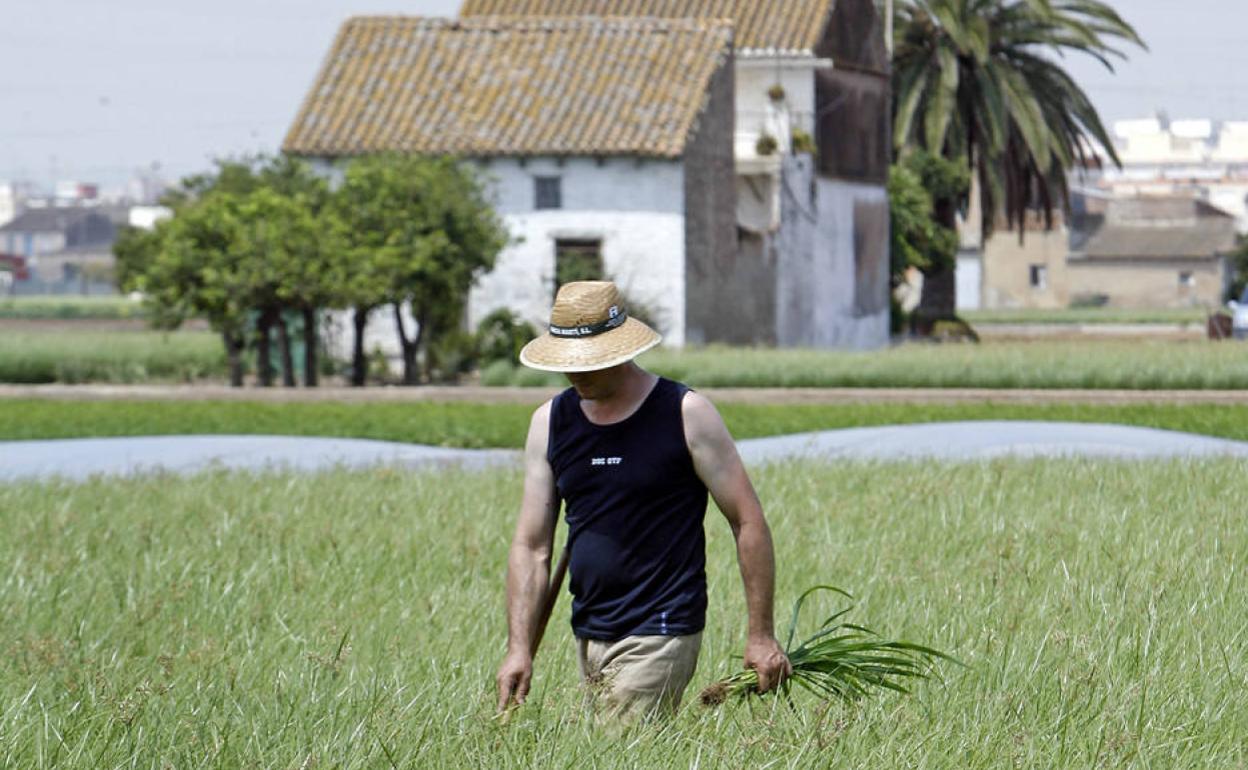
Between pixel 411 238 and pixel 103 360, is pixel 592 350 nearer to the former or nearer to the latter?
pixel 411 238

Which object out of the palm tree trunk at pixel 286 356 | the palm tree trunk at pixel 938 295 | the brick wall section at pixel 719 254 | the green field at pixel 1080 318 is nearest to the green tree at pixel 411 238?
the palm tree trunk at pixel 286 356

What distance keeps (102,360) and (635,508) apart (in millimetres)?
29074

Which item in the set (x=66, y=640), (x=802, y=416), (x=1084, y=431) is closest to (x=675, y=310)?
(x=802, y=416)

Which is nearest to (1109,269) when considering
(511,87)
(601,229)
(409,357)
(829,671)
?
(511,87)

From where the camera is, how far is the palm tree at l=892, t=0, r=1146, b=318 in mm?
48062

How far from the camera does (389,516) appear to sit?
13148mm

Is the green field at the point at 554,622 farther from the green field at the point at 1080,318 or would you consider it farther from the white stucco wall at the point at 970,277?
the white stucco wall at the point at 970,277

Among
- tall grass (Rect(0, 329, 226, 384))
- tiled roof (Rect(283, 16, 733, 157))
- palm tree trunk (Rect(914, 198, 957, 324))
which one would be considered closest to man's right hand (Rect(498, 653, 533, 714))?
tall grass (Rect(0, 329, 226, 384))

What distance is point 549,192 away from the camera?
1501 inches

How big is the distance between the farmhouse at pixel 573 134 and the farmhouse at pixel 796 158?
1473mm

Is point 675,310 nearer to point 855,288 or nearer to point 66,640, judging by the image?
point 855,288

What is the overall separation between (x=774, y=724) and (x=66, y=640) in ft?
11.3

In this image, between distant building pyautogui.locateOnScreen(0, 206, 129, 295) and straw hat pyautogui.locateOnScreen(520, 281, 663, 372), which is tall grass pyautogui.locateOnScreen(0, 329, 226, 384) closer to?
straw hat pyautogui.locateOnScreen(520, 281, 663, 372)

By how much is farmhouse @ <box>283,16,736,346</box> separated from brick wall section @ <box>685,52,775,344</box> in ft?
0.23
